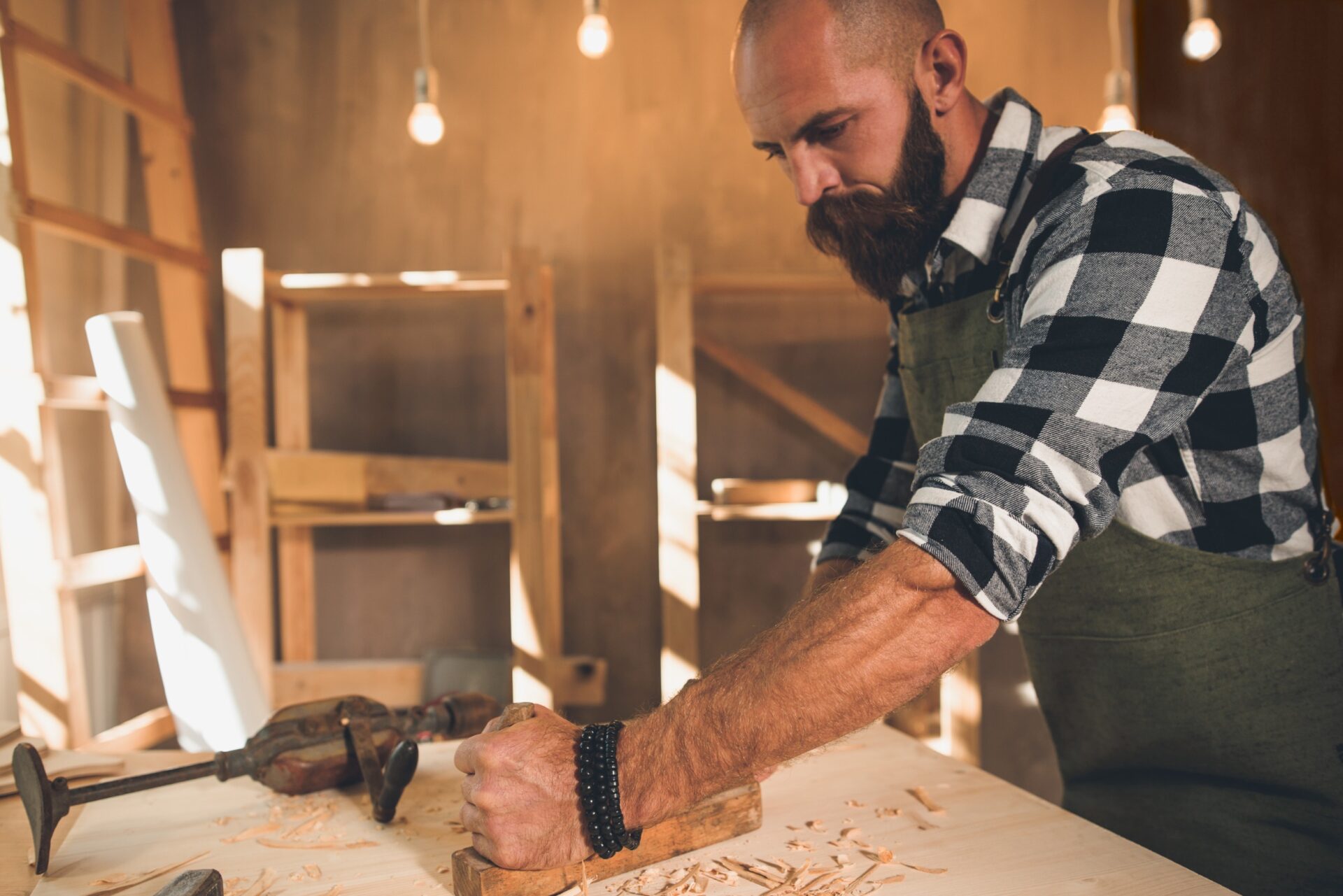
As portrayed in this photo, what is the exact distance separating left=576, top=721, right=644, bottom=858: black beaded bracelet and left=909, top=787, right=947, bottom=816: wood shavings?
1.21 ft

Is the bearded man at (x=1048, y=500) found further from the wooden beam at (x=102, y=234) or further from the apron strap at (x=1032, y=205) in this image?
Result: the wooden beam at (x=102, y=234)

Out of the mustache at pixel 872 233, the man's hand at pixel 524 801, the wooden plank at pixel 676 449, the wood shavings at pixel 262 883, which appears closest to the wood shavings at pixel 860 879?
the man's hand at pixel 524 801

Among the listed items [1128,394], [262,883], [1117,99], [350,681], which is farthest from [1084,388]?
[350,681]

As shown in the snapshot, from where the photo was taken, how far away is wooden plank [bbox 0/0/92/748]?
1.87 metres

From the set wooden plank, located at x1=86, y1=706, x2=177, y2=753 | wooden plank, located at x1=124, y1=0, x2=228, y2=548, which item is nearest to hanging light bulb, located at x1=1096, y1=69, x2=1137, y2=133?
wooden plank, located at x1=124, y1=0, x2=228, y2=548

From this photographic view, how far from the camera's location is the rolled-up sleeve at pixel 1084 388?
807mm

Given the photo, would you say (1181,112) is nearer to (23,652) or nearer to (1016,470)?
(1016,470)

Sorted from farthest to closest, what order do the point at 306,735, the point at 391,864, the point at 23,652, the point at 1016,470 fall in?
the point at 23,652 < the point at 306,735 < the point at 391,864 < the point at 1016,470

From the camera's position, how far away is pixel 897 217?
121 cm

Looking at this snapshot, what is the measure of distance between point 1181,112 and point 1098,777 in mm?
2238

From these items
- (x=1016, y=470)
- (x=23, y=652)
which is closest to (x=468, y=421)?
(x=23, y=652)

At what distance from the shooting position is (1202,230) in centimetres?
87

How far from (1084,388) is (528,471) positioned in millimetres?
1694

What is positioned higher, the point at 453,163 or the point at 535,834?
the point at 453,163
